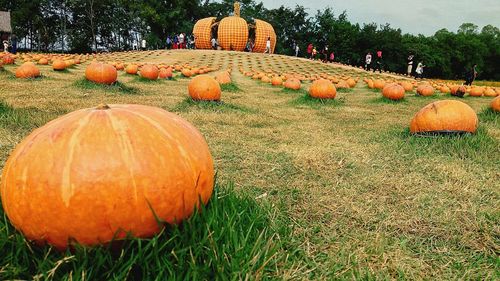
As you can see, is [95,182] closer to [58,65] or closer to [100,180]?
[100,180]

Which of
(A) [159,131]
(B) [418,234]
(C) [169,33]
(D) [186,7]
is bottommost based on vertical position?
(B) [418,234]

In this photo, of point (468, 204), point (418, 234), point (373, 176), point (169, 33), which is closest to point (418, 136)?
point (373, 176)

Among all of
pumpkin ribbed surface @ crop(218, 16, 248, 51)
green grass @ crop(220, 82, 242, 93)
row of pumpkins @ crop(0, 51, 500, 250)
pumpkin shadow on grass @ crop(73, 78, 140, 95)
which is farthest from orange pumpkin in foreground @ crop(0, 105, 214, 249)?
pumpkin ribbed surface @ crop(218, 16, 248, 51)

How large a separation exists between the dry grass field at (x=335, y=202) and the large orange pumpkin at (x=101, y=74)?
2.49 metres

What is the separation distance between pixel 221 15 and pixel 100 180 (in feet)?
254

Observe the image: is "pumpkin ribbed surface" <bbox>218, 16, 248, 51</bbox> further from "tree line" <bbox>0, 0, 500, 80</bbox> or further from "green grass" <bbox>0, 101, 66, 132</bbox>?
"green grass" <bbox>0, 101, 66, 132</bbox>

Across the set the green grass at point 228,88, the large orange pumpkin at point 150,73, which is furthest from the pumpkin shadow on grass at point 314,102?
the large orange pumpkin at point 150,73

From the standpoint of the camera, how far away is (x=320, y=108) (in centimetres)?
866

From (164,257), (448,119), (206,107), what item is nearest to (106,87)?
(206,107)

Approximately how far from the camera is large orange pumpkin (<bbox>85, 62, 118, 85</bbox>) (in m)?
9.09

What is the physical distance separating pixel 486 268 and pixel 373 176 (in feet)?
5.19

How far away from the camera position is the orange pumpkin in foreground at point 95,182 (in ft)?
5.53

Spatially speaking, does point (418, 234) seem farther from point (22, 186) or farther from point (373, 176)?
point (22, 186)

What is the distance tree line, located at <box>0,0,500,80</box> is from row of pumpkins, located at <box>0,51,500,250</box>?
191 feet
